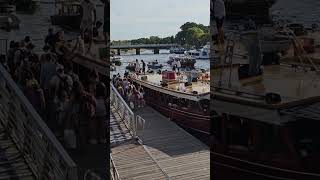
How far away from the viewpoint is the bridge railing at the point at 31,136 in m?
5.47

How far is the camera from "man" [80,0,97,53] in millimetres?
5562

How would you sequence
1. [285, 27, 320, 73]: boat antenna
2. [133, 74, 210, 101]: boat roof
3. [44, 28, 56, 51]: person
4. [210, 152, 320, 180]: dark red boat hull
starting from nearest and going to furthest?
1. [285, 27, 320, 73]: boat antenna
2. [210, 152, 320, 180]: dark red boat hull
3. [44, 28, 56, 51]: person
4. [133, 74, 210, 101]: boat roof

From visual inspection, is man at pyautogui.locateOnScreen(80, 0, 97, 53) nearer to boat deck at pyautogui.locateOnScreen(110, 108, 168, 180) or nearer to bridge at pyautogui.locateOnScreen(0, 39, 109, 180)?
bridge at pyautogui.locateOnScreen(0, 39, 109, 180)

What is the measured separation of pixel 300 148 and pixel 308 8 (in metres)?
1.36

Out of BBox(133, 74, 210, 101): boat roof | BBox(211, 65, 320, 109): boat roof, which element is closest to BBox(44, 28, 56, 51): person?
BBox(211, 65, 320, 109): boat roof

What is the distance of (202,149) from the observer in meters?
12.5

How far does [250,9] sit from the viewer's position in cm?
511

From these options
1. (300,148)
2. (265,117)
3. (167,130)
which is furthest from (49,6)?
(167,130)

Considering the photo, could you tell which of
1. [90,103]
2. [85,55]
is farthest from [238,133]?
[85,55]

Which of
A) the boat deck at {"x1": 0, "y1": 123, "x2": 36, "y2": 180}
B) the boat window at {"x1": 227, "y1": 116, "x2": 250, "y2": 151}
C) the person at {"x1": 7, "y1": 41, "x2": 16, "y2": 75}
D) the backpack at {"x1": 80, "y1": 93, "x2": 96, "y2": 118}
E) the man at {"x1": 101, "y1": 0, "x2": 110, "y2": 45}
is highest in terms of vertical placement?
the man at {"x1": 101, "y1": 0, "x2": 110, "y2": 45}

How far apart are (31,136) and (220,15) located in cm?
251

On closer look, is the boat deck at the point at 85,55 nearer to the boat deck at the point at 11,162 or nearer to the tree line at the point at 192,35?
the boat deck at the point at 11,162

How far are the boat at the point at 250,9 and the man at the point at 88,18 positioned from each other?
1.49m

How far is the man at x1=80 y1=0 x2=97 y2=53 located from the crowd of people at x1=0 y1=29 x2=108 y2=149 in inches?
10.7
